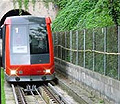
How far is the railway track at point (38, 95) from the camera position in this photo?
50.9 ft

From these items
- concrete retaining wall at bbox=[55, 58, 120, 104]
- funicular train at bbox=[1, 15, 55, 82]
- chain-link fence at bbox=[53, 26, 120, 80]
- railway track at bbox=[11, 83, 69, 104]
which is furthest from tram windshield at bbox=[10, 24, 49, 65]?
concrete retaining wall at bbox=[55, 58, 120, 104]

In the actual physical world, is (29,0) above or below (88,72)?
above

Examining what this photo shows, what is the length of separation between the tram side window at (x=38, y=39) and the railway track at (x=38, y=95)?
169cm

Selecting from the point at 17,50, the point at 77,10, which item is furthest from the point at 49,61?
the point at 77,10

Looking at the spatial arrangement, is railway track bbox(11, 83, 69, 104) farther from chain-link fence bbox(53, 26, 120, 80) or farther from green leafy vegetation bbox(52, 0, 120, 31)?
green leafy vegetation bbox(52, 0, 120, 31)

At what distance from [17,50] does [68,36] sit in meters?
3.96

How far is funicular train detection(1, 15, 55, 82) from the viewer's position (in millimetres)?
19359

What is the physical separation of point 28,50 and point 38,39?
707 mm

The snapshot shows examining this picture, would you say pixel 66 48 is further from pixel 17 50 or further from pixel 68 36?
pixel 17 50

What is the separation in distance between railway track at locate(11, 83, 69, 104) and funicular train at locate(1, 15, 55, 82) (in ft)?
1.76

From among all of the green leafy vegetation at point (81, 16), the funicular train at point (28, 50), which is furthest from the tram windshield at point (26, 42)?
the green leafy vegetation at point (81, 16)

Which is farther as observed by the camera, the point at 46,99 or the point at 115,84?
the point at 46,99

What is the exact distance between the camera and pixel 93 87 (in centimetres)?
1528

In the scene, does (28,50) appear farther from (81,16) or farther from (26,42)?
(81,16)
